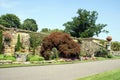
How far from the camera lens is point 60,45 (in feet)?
103

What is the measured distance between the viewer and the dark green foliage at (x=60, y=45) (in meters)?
31.2

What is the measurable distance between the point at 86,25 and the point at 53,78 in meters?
48.0

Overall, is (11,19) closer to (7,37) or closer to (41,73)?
(7,37)

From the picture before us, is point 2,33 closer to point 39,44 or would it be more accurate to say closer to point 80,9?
point 39,44

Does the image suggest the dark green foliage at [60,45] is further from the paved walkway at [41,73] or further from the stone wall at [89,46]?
the paved walkway at [41,73]

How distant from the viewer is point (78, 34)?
61500 mm

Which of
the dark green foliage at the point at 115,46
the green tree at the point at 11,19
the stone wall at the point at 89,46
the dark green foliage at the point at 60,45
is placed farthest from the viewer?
the green tree at the point at 11,19

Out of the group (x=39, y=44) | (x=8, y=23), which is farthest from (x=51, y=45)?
(x=8, y=23)

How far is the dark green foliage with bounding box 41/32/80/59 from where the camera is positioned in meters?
31.2

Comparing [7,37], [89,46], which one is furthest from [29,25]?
[7,37]

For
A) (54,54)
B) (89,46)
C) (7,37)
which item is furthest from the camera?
(89,46)

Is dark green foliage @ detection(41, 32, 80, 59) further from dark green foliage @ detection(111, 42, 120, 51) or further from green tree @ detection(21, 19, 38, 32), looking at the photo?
green tree @ detection(21, 19, 38, 32)

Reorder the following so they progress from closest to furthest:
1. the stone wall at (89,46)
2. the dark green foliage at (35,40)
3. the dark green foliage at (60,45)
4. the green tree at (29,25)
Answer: the dark green foliage at (60,45) < the dark green foliage at (35,40) < the stone wall at (89,46) < the green tree at (29,25)

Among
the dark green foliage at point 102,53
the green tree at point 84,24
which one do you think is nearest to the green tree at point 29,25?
the green tree at point 84,24
